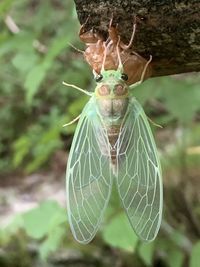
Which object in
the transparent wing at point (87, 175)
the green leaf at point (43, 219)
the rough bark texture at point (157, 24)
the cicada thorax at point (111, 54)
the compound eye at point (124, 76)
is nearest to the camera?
the rough bark texture at point (157, 24)

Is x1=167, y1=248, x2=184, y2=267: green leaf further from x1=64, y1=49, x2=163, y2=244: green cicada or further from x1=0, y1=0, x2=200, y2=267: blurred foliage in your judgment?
x1=64, y1=49, x2=163, y2=244: green cicada

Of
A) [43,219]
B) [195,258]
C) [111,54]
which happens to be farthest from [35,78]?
[111,54]

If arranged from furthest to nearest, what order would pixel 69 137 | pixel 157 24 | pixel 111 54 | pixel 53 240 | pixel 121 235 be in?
pixel 69 137 → pixel 53 240 → pixel 121 235 → pixel 111 54 → pixel 157 24

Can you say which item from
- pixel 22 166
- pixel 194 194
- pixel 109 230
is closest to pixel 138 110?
pixel 109 230

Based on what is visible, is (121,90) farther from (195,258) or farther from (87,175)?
(195,258)

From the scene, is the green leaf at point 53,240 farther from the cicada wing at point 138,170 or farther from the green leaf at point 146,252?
the cicada wing at point 138,170

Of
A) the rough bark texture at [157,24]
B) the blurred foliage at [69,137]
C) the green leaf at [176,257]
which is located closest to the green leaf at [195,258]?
the blurred foliage at [69,137]

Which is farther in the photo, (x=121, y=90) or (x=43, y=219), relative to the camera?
(x=43, y=219)
